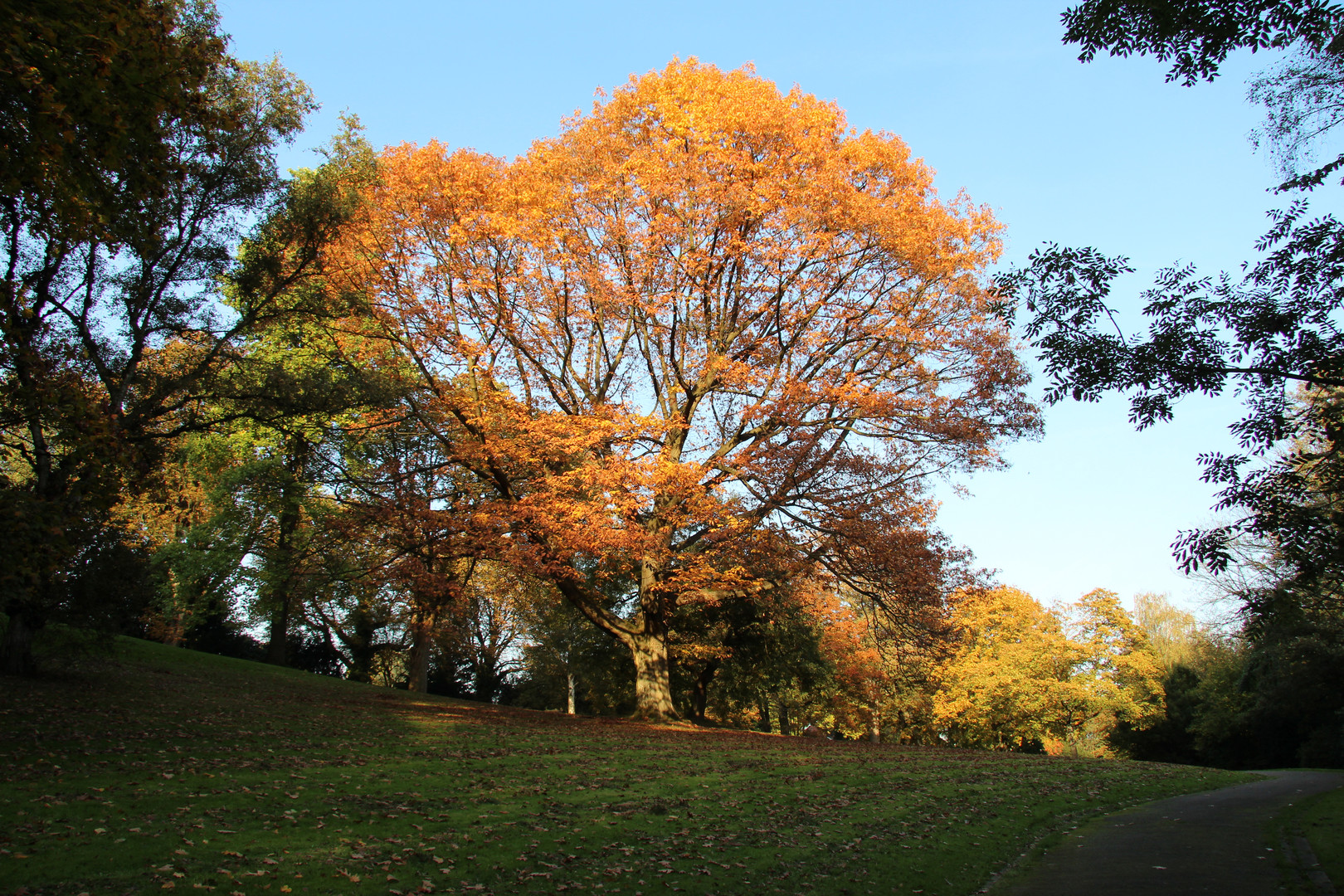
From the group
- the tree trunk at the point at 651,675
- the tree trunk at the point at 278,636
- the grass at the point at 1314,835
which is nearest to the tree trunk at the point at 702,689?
the tree trunk at the point at 651,675

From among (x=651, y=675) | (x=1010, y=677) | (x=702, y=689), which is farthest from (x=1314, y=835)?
(x=1010, y=677)

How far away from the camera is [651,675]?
23.9 metres

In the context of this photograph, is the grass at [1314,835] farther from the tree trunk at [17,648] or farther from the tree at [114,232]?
the tree trunk at [17,648]

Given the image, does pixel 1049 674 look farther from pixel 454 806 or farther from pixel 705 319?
pixel 454 806

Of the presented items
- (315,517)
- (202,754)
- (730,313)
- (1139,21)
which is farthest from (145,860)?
(315,517)

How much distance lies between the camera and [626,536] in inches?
760

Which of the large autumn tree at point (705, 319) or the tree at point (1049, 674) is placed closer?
the large autumn tree at point (705, 319)

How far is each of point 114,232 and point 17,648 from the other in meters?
10.2

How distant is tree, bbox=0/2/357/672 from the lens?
763cm

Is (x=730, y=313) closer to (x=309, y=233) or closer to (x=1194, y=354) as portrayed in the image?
(x=309, y=233)

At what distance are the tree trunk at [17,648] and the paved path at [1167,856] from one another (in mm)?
18687

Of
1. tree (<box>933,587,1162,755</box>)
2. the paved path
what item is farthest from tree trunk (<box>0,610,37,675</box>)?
tree (<box>933,587,1162,755</box>)

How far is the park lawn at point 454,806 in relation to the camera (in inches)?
268

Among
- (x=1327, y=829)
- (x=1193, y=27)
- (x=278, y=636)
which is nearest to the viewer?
(x=1193, y=27)
